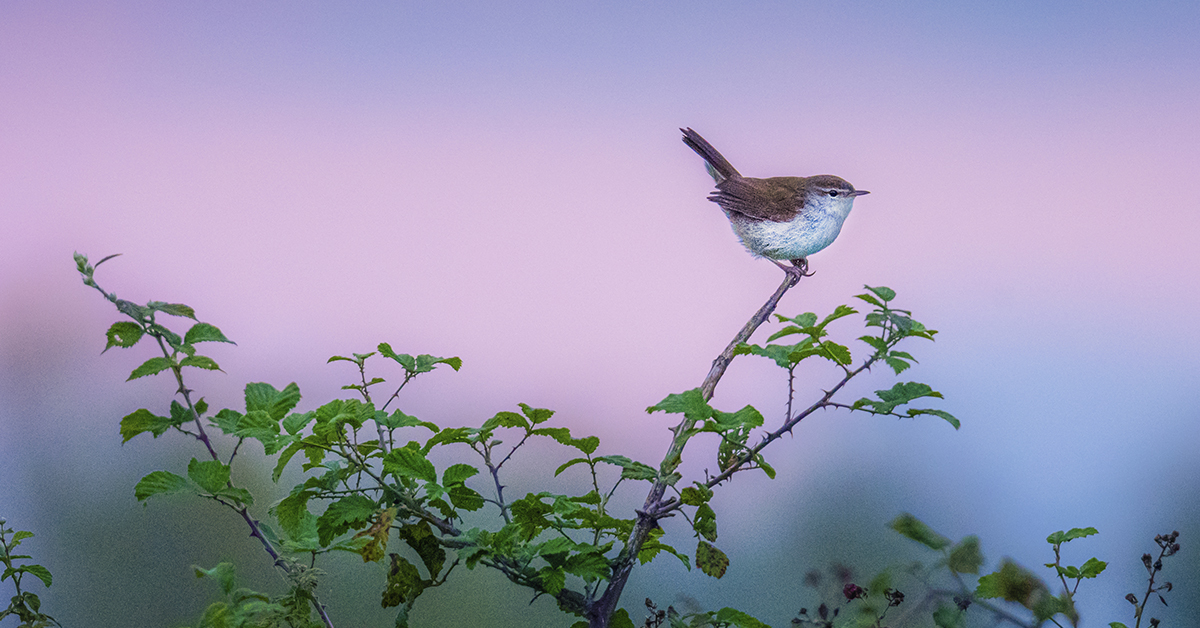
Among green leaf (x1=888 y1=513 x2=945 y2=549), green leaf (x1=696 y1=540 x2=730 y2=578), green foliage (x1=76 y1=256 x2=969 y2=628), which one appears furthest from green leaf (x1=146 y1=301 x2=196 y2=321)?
green leaf (x1=888 y1=513 x2=945 y2=549)

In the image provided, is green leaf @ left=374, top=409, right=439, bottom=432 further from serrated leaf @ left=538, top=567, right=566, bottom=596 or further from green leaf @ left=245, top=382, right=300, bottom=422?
serrated leaf @ left=538, top=567, right=566, bottom=596

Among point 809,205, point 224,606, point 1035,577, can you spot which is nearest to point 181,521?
point 224,606

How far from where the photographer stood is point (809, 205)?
67.1 inches

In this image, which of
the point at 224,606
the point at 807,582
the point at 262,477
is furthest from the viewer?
the point at 262,477

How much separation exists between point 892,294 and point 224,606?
3.03 feet

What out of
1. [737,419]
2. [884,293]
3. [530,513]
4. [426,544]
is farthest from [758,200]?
[426,544]

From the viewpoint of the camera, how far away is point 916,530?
4.43 ft

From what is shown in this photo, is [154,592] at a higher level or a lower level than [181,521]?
lower

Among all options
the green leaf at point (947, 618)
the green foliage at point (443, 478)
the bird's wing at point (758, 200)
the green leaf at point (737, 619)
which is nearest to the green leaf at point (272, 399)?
the green foliage at point (443, 478)

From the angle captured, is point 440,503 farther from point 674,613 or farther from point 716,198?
point 716,198

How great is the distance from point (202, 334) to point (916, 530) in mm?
1060

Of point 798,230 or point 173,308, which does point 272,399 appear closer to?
point 173,308

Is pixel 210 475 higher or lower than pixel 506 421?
lower

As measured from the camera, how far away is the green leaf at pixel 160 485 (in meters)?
1.21
